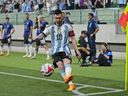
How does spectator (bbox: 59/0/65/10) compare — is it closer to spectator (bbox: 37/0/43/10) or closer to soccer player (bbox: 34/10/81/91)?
spectator (bbox: 37/0/43/10)

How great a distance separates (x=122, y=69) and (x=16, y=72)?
4.28 meters

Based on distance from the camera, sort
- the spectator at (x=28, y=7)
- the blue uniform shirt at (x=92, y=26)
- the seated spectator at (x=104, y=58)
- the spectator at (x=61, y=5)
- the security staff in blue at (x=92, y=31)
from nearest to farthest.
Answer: the seated spectator at (x=104, y=58) < the security staff in blue at (x=92, y=31) < the blue uniform shirt at (x=92, y=26) < the spectator at (x=61, y=5) < the spectator at (x=28, y=7)

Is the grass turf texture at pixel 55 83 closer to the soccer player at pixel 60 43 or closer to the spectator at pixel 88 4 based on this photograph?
the soccer player at pixel 60 43

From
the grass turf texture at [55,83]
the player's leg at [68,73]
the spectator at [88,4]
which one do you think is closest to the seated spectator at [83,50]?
the grass turf texture at [55,83]

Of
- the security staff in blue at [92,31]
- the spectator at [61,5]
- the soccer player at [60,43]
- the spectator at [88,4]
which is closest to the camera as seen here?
the soccer player at [60,43]

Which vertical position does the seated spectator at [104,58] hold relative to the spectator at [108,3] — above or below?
below

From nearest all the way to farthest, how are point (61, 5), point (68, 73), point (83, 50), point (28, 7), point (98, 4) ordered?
point (68, 73) → point (83, 50) → point (98, 4) → point (61, 5) → point (28, 7)

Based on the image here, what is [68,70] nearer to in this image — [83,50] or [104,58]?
[104,58]

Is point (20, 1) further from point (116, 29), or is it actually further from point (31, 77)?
point (31, 77)

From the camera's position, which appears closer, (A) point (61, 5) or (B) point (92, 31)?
(B) point (92, 31)

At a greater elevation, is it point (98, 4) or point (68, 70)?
point (98, 4)

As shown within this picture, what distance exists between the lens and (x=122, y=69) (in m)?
16.6

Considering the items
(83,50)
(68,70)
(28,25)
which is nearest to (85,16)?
(28,25)

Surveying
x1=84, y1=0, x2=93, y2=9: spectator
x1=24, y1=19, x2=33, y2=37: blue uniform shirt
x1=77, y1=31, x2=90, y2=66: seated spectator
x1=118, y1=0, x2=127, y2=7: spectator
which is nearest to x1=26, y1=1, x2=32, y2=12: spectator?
x1=84, y1=0, x2=93, y2=9: spectator
